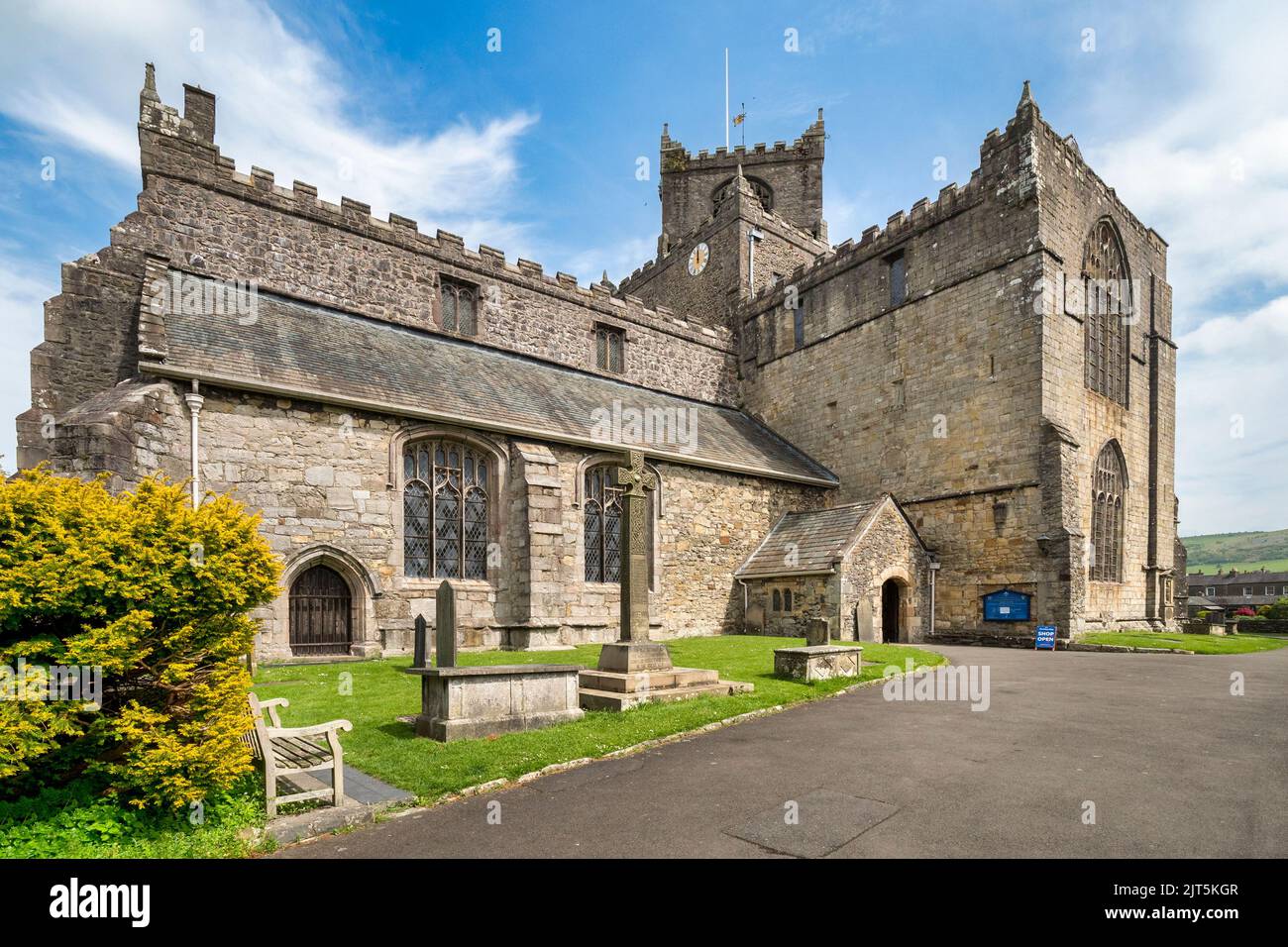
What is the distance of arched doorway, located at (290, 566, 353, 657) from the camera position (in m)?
13.8

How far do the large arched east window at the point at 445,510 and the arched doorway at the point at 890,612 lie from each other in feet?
37.7

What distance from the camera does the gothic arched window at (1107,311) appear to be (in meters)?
→ 21.0

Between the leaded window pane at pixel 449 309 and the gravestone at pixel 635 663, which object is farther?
the leaded window pane at pixel 449 309

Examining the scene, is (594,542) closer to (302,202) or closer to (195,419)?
(195,419)

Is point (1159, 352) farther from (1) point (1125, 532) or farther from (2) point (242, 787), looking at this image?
(2) point (242, 787)

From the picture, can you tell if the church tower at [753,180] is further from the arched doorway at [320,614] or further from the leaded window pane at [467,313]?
the arched doorway at [320,614]

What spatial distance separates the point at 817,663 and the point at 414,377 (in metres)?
11.5

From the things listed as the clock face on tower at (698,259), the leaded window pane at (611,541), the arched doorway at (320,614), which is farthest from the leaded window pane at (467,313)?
the clock face on tower at (698,259)

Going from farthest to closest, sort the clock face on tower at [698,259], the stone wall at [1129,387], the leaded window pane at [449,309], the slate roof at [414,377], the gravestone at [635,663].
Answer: the clock face on tower at [698,259] < the leaded window pane at [449,309] < the stone wall at [1129,387] < the slate roof at [414,377] < the gravestone at [635,663]

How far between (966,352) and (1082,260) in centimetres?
477

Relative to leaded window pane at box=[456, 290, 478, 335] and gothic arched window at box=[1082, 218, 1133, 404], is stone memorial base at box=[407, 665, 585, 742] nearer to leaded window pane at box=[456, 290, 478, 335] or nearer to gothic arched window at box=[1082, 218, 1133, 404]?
leaded window pane at box=[456, 290, 478, 335]

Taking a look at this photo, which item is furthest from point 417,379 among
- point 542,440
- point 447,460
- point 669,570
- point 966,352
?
point 966,352

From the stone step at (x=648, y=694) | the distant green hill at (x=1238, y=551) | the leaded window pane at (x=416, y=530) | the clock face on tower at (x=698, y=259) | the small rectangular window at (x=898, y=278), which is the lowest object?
the distant green hill at (x=1238, y=551)

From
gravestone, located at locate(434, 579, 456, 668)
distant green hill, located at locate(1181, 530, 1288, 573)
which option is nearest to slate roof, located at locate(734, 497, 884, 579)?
gravestone, located at locate(434, 579, 456, 668)
